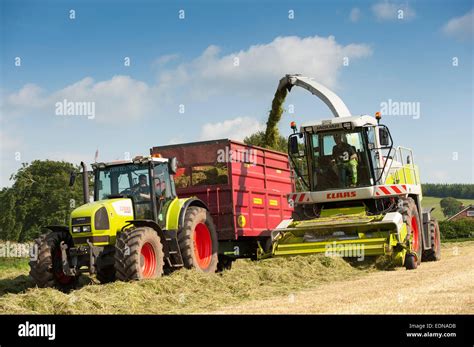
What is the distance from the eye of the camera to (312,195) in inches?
538

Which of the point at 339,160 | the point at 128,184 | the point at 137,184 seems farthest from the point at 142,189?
the point at 339,160

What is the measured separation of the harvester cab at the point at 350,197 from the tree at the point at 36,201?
31.7 m

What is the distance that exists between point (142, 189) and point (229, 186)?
228 cm

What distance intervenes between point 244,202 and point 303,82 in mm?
4559

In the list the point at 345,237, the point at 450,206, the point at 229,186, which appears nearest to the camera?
the point at 345,237

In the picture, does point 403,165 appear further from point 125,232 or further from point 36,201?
point 36,201

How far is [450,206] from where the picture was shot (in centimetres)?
7731

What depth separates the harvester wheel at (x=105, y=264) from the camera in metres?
10.4

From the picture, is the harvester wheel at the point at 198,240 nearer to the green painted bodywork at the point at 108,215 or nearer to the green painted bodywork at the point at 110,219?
the green painted bodywork at the point at 110,219

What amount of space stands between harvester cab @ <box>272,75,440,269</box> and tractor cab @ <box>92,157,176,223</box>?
108 inches

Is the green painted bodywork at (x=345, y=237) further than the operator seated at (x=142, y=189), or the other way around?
the green painted bodywork at (x=345, y=237)

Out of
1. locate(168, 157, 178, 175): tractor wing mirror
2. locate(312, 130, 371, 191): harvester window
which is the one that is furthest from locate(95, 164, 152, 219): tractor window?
locate(312, 130, 371, 191): harvester window

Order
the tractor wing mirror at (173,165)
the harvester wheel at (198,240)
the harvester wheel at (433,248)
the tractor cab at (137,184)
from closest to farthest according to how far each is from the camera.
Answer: the tractor cab at (137,184) → the harvester wheel at (198,240) → the tractor wing mirror at (173,165) → the harvester wheel at (433,248)

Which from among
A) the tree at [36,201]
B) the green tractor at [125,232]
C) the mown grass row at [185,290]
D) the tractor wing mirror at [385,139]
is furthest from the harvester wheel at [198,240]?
the tree at [36,201]
